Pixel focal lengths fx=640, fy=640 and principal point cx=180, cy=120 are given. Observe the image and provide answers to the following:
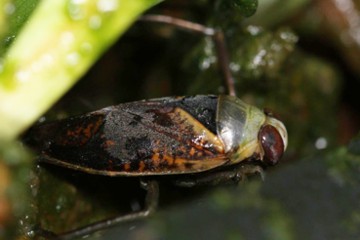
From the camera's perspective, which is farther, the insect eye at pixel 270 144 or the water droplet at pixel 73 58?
the insect eye at pixel 270 144

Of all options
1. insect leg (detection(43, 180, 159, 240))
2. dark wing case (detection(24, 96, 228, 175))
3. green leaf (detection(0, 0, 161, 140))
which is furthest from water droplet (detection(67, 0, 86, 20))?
insect leg (detection(43, 180, 159, 240))

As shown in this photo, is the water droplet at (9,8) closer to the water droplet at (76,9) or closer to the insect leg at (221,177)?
the water droplet at (76,9)

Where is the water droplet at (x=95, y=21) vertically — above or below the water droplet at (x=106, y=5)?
below

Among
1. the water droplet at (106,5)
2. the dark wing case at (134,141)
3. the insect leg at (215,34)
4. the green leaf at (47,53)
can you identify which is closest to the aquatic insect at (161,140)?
the dark wing case at (134,141)

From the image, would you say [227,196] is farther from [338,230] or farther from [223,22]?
[223,22]

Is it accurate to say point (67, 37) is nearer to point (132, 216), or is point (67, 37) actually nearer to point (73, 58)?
point (73, 58)

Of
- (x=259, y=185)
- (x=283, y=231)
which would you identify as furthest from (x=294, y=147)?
(x=283, y=231)

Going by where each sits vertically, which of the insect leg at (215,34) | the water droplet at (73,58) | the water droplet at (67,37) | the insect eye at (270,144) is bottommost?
the insect eye at (270,144)
